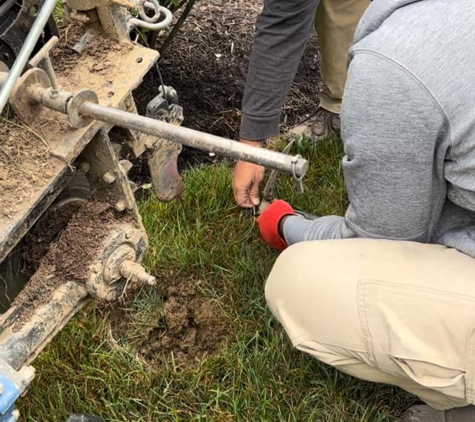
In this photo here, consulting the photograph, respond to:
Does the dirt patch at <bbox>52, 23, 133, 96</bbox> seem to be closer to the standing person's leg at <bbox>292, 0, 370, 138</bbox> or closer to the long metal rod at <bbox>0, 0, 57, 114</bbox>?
the long metal rod at <bbox>0, 0, 57, 114</bbox>

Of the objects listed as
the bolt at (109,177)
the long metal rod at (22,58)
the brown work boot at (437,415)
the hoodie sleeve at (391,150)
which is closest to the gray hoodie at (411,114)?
the hoodie sleeve at (391,150)

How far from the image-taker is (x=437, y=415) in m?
1.90

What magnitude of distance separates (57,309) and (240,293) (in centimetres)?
85

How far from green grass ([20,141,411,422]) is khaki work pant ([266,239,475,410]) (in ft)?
0.74

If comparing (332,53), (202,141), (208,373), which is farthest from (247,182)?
(202,141)

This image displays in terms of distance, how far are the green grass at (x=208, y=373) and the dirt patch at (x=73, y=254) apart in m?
0.60

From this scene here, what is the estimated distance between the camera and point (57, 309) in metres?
1.51

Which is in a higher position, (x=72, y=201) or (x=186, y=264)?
(x=72, y=201)

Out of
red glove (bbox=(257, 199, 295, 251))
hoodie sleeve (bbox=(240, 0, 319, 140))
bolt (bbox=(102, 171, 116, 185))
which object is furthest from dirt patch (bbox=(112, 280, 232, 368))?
bolt (bbox=(102, 171, 116, 185))

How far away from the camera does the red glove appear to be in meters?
2.31

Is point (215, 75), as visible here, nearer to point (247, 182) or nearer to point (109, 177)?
point (247, 182)

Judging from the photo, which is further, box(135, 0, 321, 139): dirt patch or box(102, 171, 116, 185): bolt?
box(135, 0, 321, 139): dirt patch

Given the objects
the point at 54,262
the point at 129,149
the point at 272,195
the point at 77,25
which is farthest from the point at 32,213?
the point at 272,195

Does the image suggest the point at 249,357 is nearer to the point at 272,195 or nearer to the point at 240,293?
the point at 240,293
